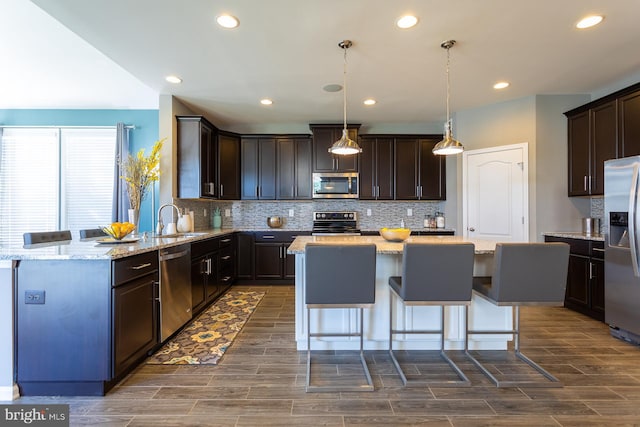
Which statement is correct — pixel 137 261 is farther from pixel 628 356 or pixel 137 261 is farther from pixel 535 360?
pixel 628 356

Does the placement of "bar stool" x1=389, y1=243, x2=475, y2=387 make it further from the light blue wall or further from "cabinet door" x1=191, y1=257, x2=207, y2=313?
the light blue wall

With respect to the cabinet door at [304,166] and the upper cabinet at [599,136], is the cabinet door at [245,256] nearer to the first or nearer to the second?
the cabinet door at [304,166]

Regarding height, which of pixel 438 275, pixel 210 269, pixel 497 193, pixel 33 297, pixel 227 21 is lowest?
pixel 210 269

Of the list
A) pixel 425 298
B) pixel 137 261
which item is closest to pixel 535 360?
pixel 425 298

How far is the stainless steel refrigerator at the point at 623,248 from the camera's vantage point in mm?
2480

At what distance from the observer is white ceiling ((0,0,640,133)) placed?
2150 millimetres

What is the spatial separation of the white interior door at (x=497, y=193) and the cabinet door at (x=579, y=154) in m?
0.52

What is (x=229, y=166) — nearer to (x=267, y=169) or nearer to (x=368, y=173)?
(x=267, y=169)

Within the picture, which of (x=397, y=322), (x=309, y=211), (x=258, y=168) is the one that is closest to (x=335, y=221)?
(x=309, y=211)

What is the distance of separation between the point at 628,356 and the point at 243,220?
4.96 meters

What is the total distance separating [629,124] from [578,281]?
177cm

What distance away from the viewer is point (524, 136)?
3.90 meters

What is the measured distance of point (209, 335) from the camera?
2799mm

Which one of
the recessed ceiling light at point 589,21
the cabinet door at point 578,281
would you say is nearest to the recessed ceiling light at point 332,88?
the recessed ceiling light at point 589,21
